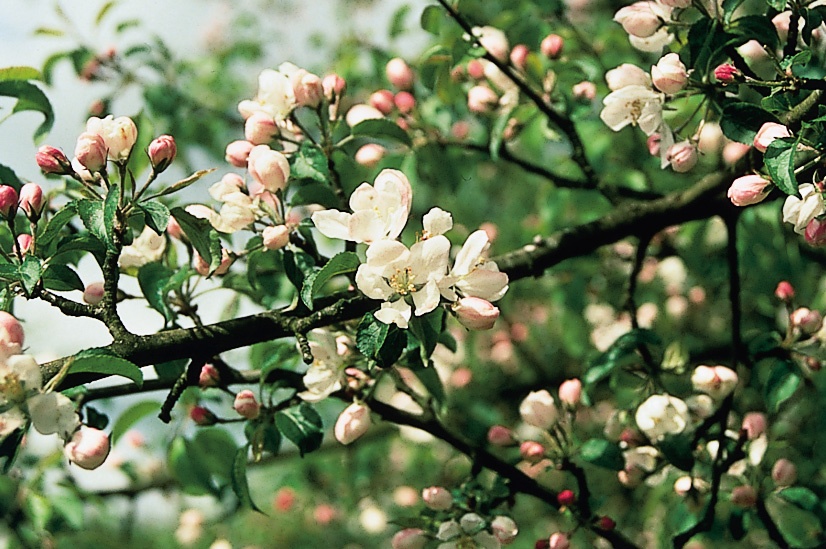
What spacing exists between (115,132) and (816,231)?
91 cm

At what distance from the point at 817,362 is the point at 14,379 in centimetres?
146

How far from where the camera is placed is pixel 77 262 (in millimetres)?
1425

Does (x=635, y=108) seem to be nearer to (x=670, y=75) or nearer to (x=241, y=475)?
(x=670, y=75)

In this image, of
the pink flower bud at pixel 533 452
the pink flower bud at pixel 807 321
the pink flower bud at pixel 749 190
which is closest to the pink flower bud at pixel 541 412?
the pink flower bud at pixel 533 452

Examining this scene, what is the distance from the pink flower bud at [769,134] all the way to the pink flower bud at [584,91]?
0.80m

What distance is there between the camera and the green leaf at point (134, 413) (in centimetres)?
172

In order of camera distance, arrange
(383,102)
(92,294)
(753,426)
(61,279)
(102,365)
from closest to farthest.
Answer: (102,365), (61,279), (92,294), (753,426), (383,102)

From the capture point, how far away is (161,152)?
1.19m

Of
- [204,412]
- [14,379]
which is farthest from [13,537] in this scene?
[14,379]

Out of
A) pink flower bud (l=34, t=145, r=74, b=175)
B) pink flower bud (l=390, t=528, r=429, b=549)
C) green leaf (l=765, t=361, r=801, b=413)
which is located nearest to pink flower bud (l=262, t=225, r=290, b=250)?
pink flower bud (l=34, t=145, r=74, b=175)

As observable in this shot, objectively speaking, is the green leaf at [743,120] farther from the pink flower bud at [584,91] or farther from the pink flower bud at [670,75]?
the pink flower bud at [584,91]

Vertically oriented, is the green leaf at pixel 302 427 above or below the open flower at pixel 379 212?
below

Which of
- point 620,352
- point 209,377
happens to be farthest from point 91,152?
point 620,352

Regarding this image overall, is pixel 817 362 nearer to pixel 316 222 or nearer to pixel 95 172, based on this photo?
pixel 316 222
